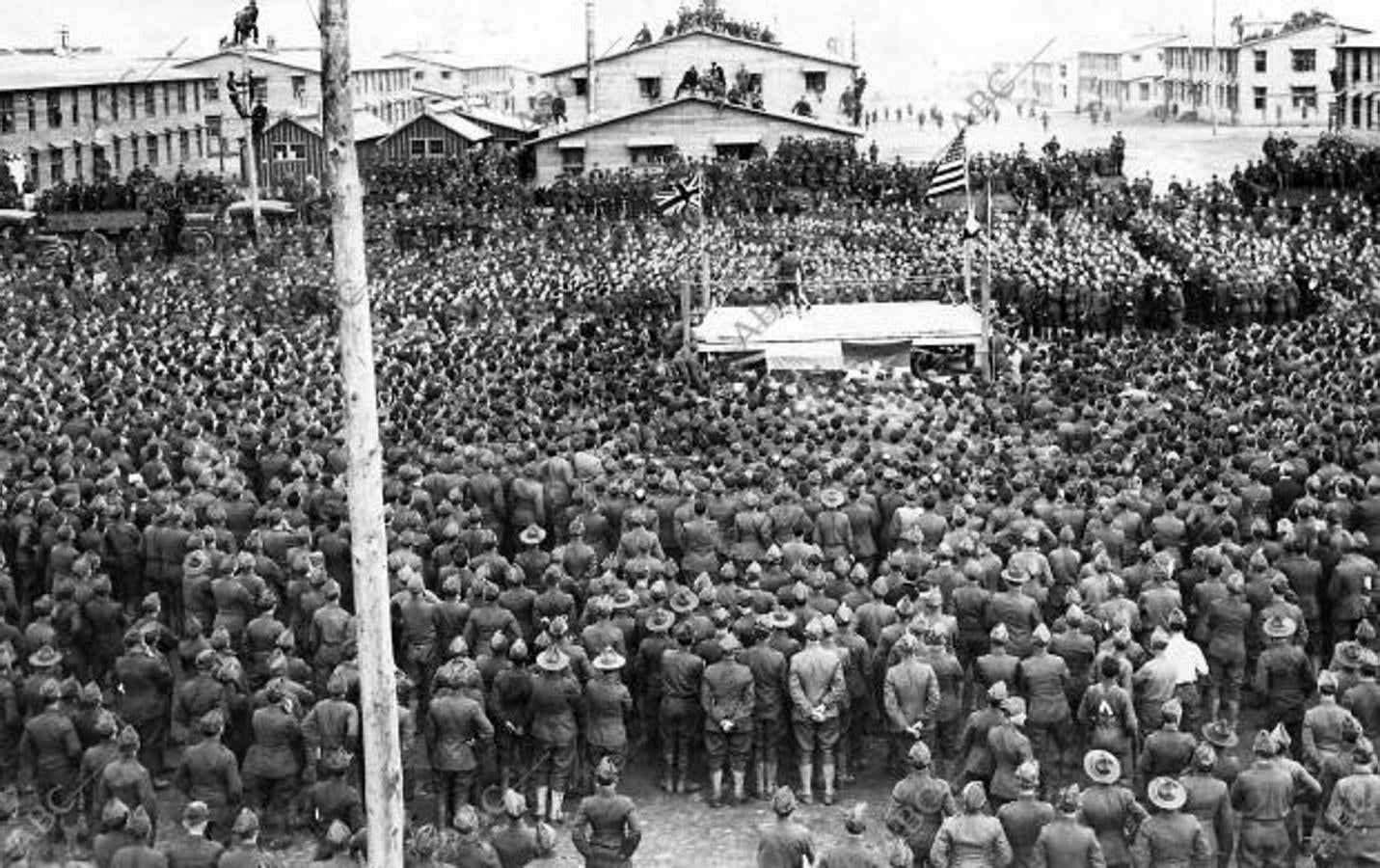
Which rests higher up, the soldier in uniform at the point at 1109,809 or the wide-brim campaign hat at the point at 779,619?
the wide-brim campaign hat at the point at 779,619

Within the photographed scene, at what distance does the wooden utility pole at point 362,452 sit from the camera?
383 inches

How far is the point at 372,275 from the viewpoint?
34.2 meters

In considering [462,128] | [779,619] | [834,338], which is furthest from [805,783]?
[462,128]

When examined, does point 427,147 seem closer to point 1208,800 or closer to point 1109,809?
point 1109,809

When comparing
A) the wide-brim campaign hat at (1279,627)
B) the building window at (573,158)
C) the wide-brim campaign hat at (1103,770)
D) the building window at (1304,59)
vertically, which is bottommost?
the wide-brim campaign hat at (1103,770)

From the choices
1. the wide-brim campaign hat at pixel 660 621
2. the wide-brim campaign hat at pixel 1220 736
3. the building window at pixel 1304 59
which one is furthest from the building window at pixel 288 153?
the wide-brim campaign hat at pixel 1220 736

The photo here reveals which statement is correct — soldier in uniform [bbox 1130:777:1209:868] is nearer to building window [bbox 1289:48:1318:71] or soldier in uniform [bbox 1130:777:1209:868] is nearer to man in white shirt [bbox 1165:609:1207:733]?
man in white shirt [bbox 1165:609:1207:733]

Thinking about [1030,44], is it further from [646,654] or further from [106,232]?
[646,654]

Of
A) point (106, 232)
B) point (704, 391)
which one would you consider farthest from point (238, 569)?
point (106, 232)

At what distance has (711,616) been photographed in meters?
14.3

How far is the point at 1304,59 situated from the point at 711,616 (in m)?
71.9

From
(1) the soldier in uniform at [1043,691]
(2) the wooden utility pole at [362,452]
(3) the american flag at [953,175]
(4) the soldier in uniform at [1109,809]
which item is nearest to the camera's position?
(2) the wooden utility pole at [362,452]

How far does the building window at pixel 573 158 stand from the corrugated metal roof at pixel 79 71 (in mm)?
16584

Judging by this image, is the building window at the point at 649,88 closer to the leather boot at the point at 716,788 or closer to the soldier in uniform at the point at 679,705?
the soldier in uniform at the point at 679,705
